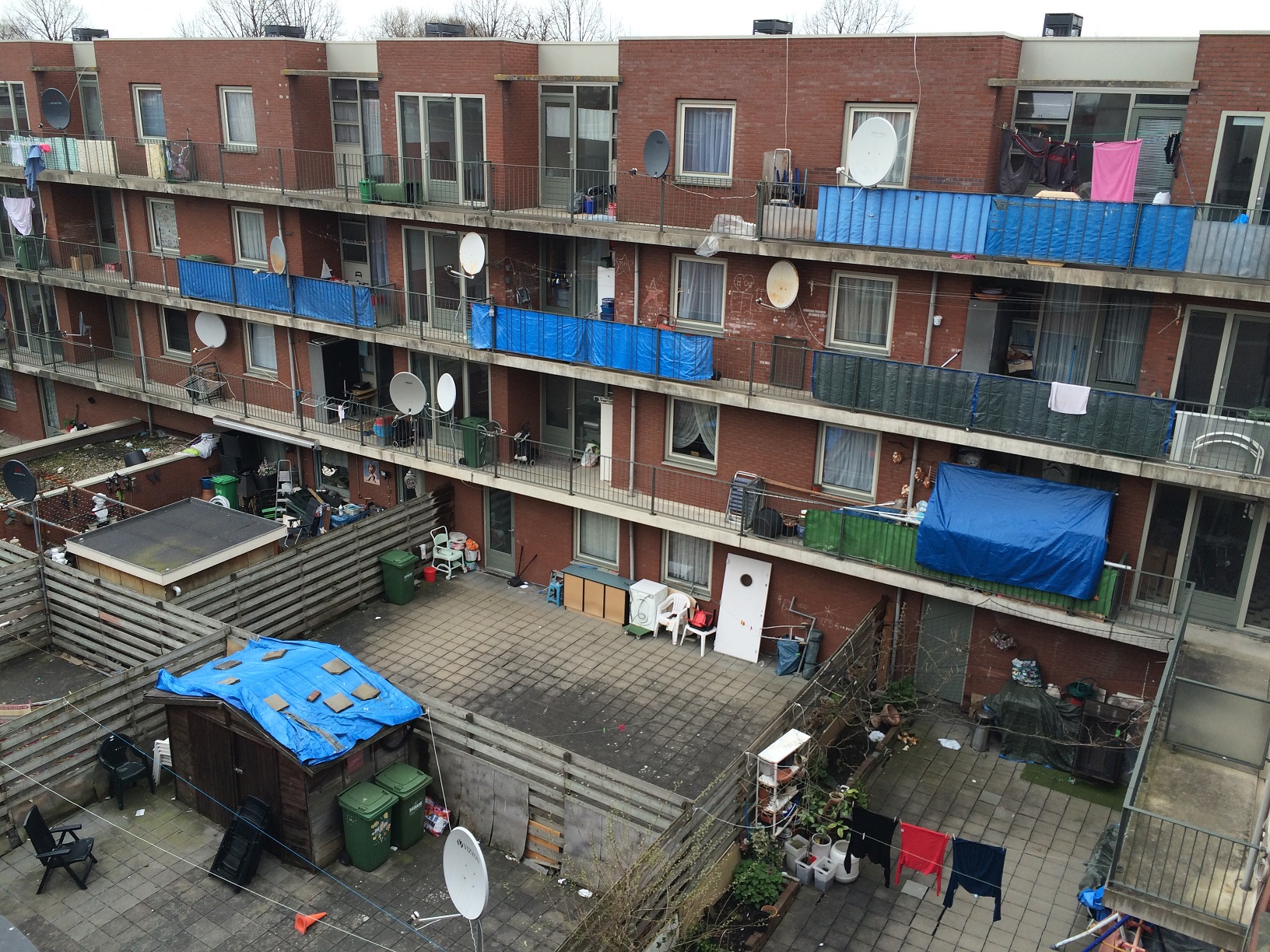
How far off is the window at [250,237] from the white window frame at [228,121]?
1481 millimetres

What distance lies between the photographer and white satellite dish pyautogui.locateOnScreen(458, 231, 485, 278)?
21969 mm

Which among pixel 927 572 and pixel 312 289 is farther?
pixel 312 289

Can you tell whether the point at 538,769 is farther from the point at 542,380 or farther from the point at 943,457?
the point at 542,380

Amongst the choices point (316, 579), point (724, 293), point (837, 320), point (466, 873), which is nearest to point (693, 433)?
point (724, 293)

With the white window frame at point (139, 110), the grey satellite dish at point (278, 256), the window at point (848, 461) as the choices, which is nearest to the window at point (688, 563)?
the window at point (848, 461)

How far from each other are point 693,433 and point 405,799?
953 cm

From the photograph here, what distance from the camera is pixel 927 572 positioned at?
18219mm

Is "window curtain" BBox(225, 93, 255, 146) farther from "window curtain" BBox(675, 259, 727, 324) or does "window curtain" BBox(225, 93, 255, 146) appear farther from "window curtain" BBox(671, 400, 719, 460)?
"window curtain" BBox(671, 400, 719, 460)

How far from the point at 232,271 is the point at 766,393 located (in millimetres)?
14214

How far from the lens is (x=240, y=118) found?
2534cm

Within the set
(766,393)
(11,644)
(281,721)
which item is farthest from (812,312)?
(11,644)

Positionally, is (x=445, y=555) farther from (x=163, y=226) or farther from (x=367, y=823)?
(x=163, y=226)

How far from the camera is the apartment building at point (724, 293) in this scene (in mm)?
16141

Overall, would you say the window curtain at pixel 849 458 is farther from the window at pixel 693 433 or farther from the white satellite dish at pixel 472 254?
the white satellite dish at pixel 472 254
